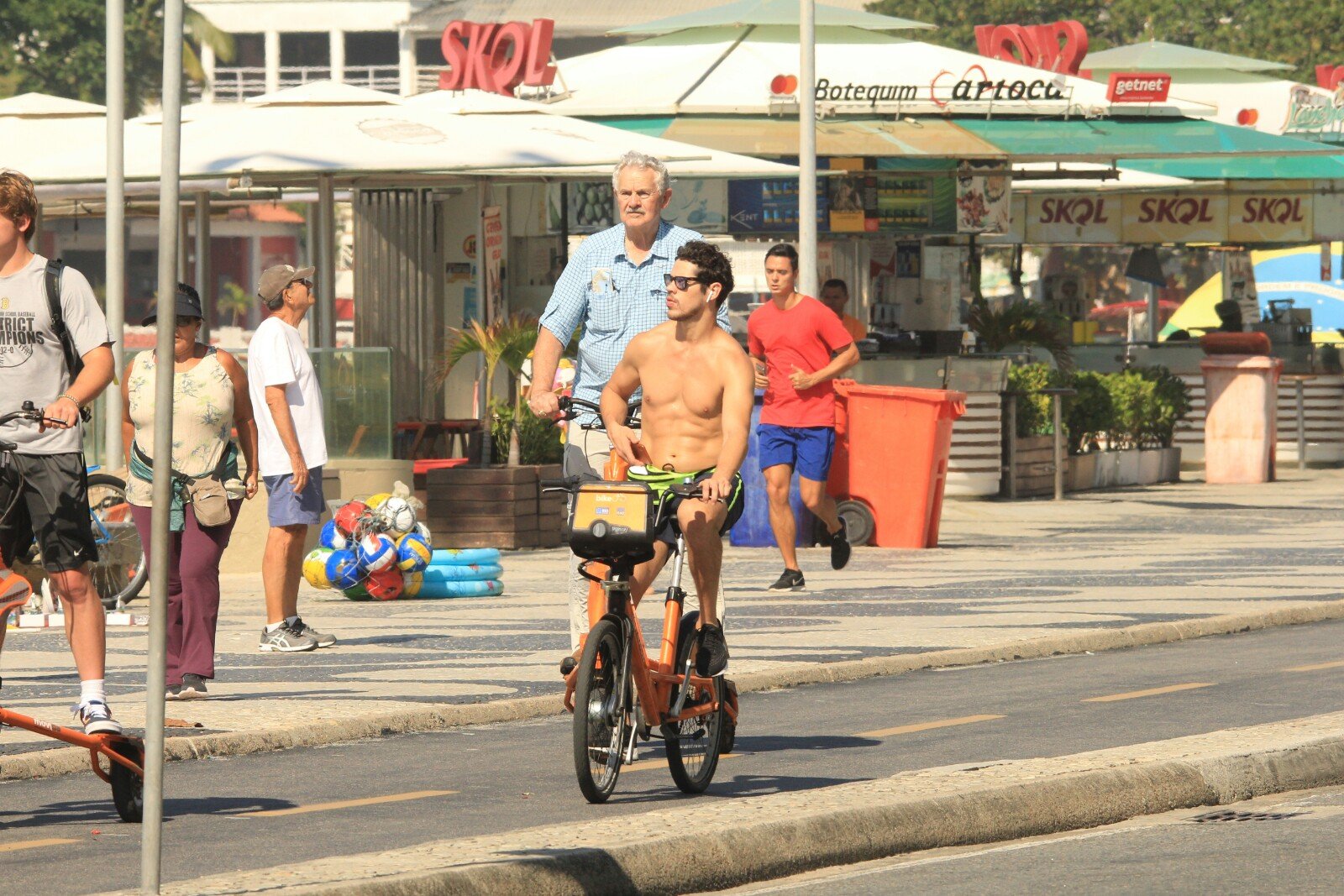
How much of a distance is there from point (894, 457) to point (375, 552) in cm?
446

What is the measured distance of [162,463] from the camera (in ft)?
19.9

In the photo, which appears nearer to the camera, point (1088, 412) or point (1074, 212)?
point (1088, 412)

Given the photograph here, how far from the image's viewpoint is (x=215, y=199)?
29.0m

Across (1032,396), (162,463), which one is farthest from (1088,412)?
(162,463)

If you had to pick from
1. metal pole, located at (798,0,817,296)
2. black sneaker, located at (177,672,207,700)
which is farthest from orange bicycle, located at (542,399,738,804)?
metal pole, located at (798,0,817,296)

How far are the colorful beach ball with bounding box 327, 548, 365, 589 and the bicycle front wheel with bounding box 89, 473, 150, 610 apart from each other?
1.04 m

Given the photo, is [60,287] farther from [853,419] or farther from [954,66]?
[954,66]

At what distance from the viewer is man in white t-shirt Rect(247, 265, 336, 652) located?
12094 mm

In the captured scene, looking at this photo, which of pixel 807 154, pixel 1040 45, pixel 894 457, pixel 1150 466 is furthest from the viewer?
pixel 1040 45

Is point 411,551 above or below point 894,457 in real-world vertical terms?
below

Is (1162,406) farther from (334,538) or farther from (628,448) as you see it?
(628,448)

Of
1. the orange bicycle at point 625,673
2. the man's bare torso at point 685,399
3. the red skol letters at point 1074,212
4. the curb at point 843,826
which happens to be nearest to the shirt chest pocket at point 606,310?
the man's bare torso at point 685,399

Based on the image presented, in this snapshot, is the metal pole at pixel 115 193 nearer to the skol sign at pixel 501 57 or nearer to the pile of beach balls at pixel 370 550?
the pile of beach balls at pixel 370 550

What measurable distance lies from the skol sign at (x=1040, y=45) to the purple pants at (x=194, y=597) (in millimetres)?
17338
